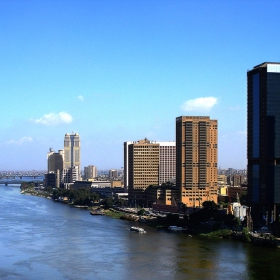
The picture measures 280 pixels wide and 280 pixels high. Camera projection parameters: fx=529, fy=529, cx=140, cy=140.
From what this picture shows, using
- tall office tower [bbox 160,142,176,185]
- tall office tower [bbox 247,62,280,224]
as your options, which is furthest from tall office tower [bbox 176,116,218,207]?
tall office tower [bbox 160,142,176,185]

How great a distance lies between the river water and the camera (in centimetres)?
1449

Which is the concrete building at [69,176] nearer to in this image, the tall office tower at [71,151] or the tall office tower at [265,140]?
the tall office tower at [71,151]

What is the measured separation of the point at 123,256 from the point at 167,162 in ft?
101

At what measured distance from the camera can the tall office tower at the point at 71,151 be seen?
84.8 metres

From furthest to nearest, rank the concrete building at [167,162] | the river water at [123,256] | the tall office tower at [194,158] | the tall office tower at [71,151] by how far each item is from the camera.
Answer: the tall office tower at [71,151]
the concrete building at [167,162]
the tall office tower at [194,158]
the river water at [123,256]

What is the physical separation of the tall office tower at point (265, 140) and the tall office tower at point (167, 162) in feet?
72.7

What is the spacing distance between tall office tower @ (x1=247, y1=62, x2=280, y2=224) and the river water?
14.4 ft

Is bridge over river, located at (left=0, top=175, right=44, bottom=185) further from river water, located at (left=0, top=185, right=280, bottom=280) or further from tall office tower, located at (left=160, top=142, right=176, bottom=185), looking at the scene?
river water, located at (left=0, top=185, right=280, bottom=280)

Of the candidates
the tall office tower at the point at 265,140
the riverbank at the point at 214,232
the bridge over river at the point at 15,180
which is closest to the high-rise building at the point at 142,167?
the riverbank at the point at 214,232

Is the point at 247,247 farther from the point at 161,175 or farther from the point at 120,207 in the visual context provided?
the point at 161,175

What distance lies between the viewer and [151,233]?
2316 cm

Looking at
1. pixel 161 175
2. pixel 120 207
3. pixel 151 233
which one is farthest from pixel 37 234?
pixel 161 175

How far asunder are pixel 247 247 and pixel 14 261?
26.8ft

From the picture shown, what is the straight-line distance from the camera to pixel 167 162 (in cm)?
4756
